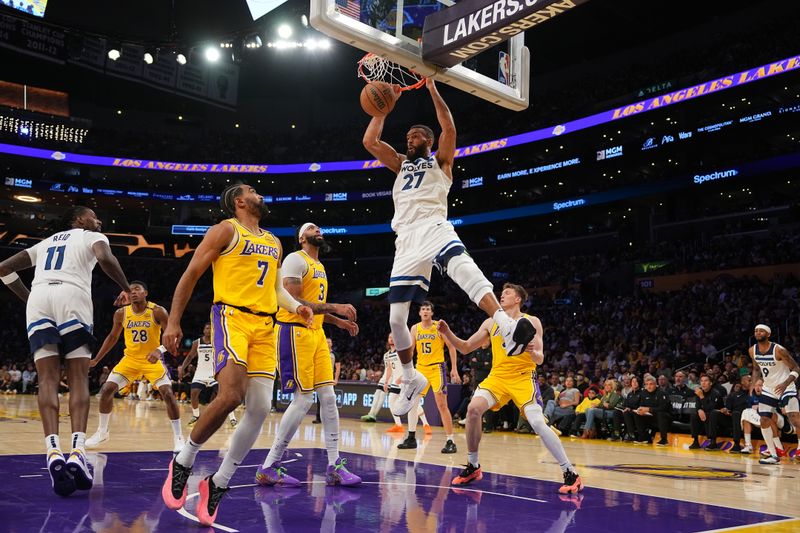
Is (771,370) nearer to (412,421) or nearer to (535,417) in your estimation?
Result: (412,421)

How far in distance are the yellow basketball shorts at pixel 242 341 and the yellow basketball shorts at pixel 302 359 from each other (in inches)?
71.6

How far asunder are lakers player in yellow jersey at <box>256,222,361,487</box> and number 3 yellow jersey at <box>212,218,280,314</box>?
1.59m

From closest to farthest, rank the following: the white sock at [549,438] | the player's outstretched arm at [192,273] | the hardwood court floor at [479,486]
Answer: the player's outstretched arm at [192,273] → the hardwood court floor at [479,486] → the white sock at [549,438]

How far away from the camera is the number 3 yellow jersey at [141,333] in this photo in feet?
30.0

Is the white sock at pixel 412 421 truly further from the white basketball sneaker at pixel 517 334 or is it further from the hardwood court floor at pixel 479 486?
the white basketball sneaker at pixel 517 334

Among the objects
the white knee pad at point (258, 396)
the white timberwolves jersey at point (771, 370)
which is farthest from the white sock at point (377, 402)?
the white knee pad at point (258, 396)

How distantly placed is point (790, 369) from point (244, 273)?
954 cm

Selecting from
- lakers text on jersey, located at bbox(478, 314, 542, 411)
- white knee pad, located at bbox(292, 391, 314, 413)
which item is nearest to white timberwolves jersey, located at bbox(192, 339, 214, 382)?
white knee pad, located at bbox(292, 391, 314, 413)

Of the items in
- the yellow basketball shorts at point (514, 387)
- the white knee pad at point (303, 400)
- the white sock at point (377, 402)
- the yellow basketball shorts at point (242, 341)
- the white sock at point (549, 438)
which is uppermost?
the yellow basketball shorts at point (242, 341)

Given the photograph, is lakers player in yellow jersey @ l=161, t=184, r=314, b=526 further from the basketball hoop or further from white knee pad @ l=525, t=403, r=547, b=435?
white knee pad @ l=525, t=403, r=547, b=435

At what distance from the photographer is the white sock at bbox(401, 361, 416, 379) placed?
642 centimetres

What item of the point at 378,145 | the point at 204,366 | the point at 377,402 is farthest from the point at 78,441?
the point at 377,402

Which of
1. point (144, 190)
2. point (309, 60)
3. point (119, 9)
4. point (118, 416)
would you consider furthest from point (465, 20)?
point (144, 190)

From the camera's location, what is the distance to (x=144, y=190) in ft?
143
